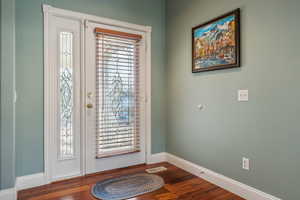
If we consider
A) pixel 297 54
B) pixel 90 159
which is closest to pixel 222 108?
pixel 297 54

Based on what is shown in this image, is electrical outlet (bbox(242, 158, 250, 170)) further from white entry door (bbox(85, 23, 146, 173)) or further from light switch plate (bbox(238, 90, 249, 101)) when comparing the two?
white entry door (bbox(85, 23, 146, 173))

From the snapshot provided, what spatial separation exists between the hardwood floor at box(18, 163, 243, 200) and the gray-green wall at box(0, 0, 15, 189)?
1.18 ft

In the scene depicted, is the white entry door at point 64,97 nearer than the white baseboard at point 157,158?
Yes

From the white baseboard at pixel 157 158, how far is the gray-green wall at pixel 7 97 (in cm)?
182

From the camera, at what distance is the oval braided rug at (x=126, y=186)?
2.09 meters

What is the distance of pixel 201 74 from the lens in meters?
2.55

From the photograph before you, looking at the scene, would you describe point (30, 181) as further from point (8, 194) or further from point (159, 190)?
point (159, 190)

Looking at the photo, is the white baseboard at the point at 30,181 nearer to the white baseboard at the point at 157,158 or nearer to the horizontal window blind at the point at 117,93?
the horizontal window blind at the point at 117,93

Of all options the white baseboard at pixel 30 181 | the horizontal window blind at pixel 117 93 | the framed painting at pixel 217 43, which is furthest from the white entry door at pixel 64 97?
the framed painting at pixel 217 43

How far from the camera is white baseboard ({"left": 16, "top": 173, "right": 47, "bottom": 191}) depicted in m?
2.20

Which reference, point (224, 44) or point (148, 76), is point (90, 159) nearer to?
point (148, 76)

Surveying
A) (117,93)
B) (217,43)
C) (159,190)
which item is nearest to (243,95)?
(217,43)

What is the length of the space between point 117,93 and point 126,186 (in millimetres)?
1261

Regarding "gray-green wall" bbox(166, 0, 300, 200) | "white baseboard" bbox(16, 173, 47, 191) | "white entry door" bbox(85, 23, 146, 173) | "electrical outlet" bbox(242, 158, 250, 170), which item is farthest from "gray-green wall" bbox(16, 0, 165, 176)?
"electrical outlet" bbox(242, 158, 250, 170)
